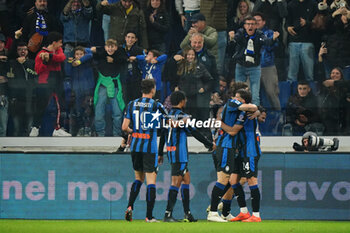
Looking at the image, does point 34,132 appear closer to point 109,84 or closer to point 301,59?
point 109,84

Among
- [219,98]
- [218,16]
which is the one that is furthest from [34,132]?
[218,16]

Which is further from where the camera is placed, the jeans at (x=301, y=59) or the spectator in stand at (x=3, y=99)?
the jeans at (x=301, y=59)

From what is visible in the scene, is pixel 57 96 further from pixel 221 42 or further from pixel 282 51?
pixel 282 51

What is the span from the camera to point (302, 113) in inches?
456

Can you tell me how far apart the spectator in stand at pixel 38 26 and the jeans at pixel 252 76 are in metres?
3.33

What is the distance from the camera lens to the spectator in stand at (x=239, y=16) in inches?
472

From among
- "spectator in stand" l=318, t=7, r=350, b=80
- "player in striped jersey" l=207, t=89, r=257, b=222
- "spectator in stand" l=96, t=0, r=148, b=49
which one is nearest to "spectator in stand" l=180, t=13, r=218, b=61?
"spectator in stand" l=96, t=0, r=148, b=49

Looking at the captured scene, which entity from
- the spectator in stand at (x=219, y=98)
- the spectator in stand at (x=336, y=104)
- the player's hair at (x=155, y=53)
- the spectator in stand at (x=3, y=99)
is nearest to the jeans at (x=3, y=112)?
the spectator in stand at (x=3, y=99)

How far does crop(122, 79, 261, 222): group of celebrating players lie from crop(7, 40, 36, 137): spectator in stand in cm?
375

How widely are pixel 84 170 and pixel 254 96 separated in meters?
3.50

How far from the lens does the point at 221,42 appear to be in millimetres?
11953

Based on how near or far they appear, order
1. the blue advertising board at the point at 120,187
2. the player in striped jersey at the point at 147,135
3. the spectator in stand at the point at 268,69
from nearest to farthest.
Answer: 1. the player in striped jersey at the point at 147,135
2. the blue advertising board at the point at 120,187
3. the spectator in stand at the point at 268,69

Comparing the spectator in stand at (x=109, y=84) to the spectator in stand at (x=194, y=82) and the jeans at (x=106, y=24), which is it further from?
the spectator in stand at (x=194, y=82)

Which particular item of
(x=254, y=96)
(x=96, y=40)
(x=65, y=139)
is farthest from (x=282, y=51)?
(x=65, y=139)
